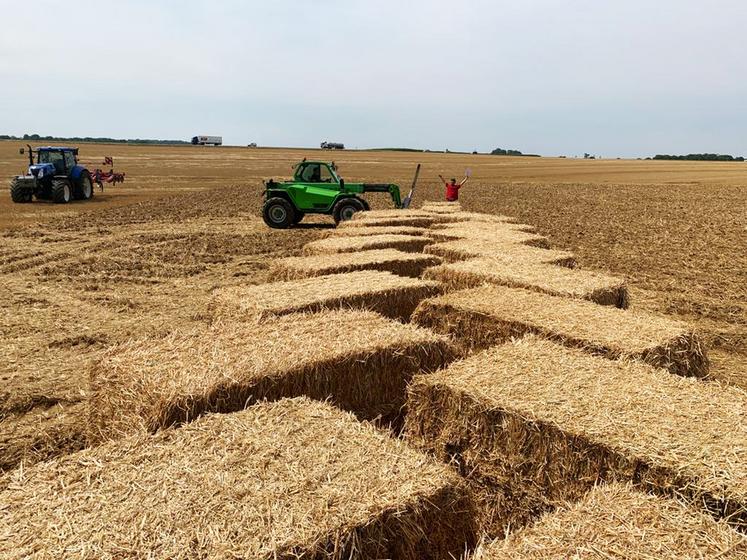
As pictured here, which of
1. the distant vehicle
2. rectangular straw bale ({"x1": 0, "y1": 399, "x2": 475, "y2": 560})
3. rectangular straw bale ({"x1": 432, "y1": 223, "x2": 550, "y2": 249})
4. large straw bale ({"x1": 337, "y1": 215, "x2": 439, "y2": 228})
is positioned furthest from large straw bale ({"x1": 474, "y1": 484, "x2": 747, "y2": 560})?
the distant vehicle

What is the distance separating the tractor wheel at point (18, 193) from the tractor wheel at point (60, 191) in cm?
110

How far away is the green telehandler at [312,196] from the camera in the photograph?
57.7 ft

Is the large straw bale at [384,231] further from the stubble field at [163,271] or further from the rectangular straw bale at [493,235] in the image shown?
the stubble field at [163,271]

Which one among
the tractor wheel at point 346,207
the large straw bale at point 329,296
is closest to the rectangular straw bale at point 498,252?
the large straw bale at point 329,296

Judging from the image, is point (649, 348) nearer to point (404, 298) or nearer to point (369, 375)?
point (369, 375)

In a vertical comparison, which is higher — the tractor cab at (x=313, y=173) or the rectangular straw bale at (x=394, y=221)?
the tractor cab at (x=313, y=173)

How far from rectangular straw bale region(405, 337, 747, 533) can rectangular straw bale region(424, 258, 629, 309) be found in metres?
2.07

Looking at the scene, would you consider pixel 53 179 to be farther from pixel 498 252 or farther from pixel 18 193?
pixel 498 252

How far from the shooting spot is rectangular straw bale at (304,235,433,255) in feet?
29.1

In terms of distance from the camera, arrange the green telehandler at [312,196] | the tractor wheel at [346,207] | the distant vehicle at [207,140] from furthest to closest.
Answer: the distant vehicle at [207,140] < the green telehandler at [312,196] < the tractor wheel at [346,207]

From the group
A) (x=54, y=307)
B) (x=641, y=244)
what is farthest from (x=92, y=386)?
(x=641, y=244)

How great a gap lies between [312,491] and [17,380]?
5198mm

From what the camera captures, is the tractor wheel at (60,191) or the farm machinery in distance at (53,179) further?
the tractor wheel at (60,191)

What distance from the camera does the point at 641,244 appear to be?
1567 cm
